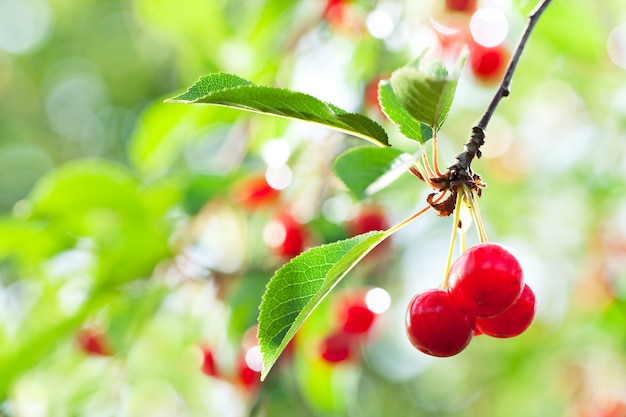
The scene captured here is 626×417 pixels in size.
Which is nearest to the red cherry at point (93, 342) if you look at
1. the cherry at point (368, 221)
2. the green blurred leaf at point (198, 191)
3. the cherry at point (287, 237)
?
the green blurred leaf at point (198, 191)

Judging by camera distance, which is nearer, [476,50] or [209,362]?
[209,362]

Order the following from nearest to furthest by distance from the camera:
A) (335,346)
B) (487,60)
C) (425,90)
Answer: (425,90) < (335,346) < (487,60)

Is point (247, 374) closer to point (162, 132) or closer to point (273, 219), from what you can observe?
point (273, 219)

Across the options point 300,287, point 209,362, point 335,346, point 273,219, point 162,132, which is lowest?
point 300,287

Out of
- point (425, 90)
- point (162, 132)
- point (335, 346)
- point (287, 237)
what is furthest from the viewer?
point (162, 132)

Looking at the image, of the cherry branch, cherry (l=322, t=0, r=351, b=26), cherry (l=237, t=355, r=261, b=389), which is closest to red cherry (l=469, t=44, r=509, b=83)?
cherry (l=322, t=0, r=351, b=26)

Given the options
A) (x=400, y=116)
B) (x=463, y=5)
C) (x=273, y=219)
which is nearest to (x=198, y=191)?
(x=273, y=219)

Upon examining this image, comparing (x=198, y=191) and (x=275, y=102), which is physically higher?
(x=198, y=191)
